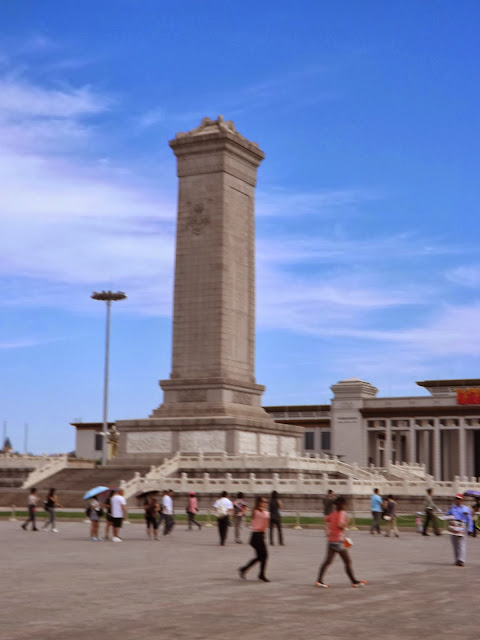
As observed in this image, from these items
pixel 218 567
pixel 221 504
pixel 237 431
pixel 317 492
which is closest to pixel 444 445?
pixel 237 431

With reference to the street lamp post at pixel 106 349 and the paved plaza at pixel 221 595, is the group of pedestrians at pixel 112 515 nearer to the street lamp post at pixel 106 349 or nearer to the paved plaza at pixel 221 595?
the paved plaza at pixel 221 595

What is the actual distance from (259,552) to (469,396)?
72405 millimetres

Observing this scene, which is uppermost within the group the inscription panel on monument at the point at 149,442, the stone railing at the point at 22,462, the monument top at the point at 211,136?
the monument top at the point at 211,136

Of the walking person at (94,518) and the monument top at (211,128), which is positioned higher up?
the monument top at (211,128)

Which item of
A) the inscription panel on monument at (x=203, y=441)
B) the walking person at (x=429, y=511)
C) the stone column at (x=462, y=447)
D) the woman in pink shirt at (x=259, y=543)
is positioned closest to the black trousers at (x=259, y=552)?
the woman in pink shirt at (x=259, y=543)

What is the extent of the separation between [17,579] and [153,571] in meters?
3.14

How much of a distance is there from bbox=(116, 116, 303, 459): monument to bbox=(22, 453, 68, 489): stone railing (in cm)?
449

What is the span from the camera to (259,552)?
62.7 ft

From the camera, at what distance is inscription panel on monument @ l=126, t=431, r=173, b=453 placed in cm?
6150

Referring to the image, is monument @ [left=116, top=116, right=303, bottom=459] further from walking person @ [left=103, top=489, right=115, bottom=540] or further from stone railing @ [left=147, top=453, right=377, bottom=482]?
walking person @ [left=103, top=489, right=115, bottom=540]

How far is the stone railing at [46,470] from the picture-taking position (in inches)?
2219

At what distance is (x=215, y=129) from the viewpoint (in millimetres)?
65250

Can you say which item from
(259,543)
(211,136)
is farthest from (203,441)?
(259,543)

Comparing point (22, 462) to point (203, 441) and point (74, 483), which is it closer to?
point (74, 483)
